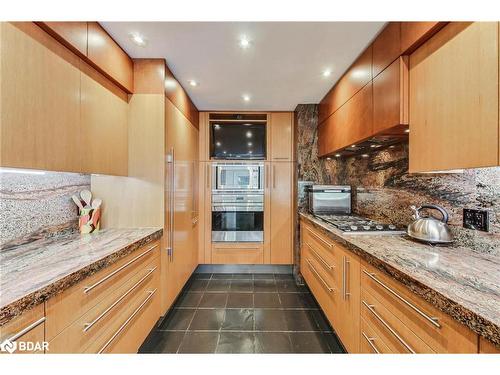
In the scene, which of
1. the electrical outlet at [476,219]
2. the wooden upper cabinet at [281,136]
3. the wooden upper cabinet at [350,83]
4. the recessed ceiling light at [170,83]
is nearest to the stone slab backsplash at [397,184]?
the electrical outlet at [476,219]

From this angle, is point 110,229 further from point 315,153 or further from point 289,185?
point 315,153

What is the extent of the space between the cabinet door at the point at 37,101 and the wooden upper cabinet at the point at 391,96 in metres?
1.95

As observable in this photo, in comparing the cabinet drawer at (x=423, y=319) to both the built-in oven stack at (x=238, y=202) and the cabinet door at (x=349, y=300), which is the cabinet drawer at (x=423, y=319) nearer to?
the cabinet door at (x=349, y=300)

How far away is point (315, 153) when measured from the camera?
2.95 m

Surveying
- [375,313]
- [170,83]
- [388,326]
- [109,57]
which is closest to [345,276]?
[375,313]

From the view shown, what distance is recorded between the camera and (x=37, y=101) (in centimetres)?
106

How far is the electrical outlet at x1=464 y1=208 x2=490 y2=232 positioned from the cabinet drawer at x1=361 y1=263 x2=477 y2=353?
0.63m

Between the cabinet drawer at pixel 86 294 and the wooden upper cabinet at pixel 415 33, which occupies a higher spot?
the wooden upper cabinet at pixel 415 33

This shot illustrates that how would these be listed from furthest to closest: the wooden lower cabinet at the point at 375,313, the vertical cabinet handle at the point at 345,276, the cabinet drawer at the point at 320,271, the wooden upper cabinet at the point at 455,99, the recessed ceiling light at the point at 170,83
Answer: the recessed ceiling light at the point at 170,83
the cabinet drawer at the point at 320,271
the vertical cabinet handle at the point at 345,276
the wooden upper cabinet at the point at 455,99
the wooden lower cabinet at the point at 375,313

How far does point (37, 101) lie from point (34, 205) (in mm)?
705

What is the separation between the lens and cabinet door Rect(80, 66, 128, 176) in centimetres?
140

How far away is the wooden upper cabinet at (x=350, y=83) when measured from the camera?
165 cm
